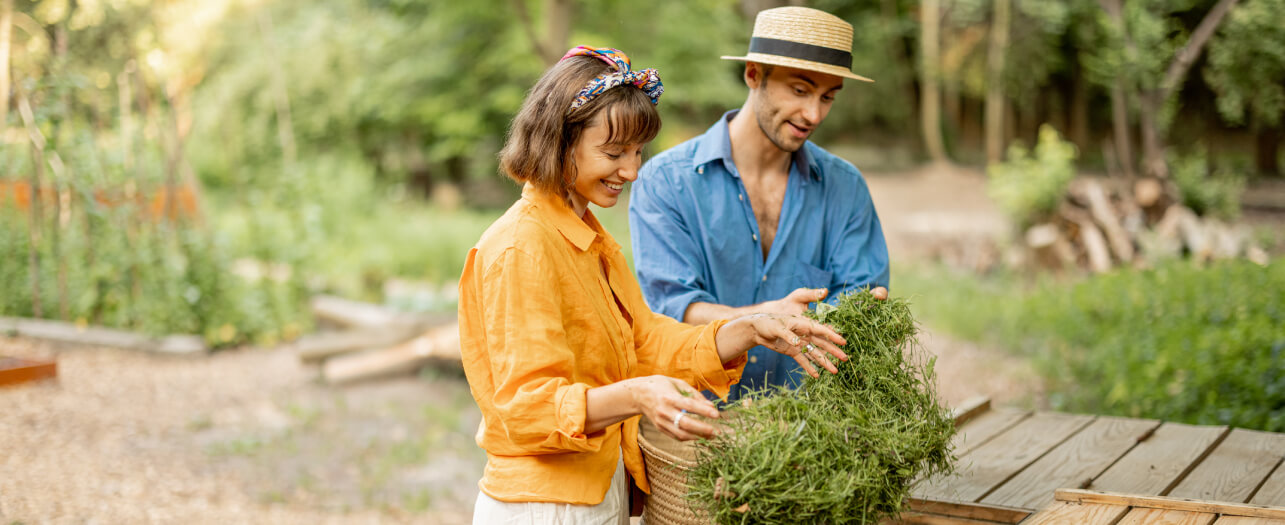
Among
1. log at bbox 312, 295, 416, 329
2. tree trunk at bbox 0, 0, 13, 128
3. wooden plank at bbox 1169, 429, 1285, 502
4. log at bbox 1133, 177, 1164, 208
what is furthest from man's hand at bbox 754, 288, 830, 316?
log at bbox 1133, 177, 1164, 208

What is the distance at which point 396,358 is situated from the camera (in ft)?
24.6

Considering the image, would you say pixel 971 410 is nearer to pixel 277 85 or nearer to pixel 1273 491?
pixel 1273 491

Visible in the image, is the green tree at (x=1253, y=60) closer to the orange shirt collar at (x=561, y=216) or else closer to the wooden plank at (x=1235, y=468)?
the wooden plank at (x=1235, y=468)

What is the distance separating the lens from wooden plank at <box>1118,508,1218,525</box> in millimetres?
2408

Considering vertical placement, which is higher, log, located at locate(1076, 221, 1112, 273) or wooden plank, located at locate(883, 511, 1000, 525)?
wooden plank, located at locate(883, 511, 1000, 525)

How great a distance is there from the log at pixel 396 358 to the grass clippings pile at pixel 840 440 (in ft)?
17.9

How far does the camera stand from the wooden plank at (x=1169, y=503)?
94.4 inches

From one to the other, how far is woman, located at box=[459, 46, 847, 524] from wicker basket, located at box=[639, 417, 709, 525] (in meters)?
0.09

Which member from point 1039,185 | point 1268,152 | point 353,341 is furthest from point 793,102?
point 1268,152

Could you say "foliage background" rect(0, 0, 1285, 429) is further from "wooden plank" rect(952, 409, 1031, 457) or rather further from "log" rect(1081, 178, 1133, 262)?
"wooden plank" rect(952, 409, 1031, 457)

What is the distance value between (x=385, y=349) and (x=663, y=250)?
16.9 feet

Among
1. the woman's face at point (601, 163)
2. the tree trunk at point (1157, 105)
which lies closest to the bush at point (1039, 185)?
the tree trunk at point (1157, 105)

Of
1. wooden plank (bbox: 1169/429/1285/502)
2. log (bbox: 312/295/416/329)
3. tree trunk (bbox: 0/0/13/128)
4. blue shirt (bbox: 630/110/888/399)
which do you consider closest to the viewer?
wooden plank (bbox: 1169/429/1285/502)

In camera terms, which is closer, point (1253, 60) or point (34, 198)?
point (34, 198)
